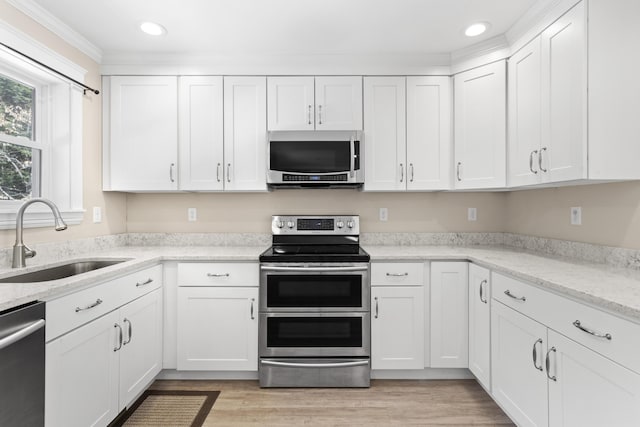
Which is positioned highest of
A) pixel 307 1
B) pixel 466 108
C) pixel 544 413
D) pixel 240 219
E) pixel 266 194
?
pixel 307 1

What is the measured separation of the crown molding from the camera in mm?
1864

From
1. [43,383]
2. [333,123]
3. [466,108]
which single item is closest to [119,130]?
[333,123]

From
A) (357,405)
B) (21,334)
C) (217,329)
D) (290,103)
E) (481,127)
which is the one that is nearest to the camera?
(21,334)

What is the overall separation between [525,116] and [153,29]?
8.20ft

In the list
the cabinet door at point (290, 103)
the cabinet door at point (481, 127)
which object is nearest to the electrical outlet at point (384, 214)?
the cabinet door at point (481, 127)

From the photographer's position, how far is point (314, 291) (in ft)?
7.41

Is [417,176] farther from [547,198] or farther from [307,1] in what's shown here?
[307,1]

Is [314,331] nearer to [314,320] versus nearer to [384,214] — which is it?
[314,320]

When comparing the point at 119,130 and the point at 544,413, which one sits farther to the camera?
the point at 119,130

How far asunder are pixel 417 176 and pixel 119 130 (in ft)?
7.78

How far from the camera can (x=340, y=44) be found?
7.85 ft

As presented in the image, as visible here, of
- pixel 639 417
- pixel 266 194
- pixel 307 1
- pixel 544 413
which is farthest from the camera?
pixel 266 194

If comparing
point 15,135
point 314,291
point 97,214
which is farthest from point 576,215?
point 15,135

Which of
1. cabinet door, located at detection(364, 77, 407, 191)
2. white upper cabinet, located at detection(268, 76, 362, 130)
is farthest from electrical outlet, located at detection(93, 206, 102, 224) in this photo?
cabinet door, located at detection(364, 77, 407, 191)
